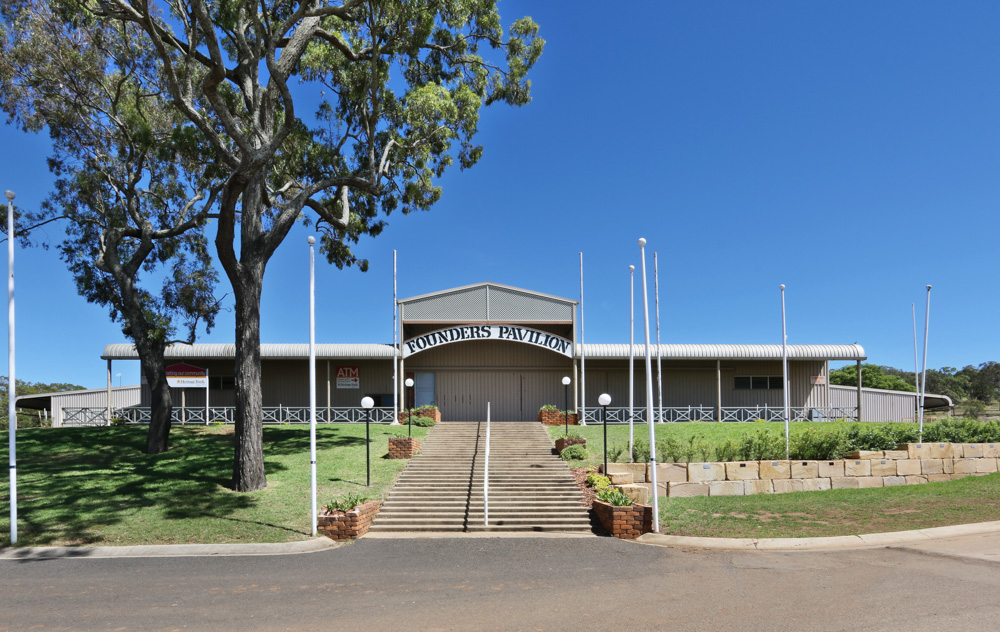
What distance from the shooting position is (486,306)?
26.6 metres

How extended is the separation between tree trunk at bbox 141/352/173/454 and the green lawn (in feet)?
1.49

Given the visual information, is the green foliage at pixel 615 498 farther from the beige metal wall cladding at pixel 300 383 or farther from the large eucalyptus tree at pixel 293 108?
the beige metal wall cladding at pixel 300 383

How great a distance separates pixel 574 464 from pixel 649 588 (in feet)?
28.2

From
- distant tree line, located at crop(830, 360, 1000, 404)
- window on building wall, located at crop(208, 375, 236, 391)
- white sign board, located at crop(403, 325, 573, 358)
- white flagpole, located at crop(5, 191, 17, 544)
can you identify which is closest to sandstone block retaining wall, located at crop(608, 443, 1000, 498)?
white sign board, located at crop(403, 325, 573, 358)

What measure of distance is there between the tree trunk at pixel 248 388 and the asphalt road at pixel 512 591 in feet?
14.0

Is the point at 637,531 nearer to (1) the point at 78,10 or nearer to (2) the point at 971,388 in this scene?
(1) the point at 78,10

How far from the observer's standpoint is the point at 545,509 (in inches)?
545

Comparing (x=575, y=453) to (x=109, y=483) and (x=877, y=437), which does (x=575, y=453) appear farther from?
(x=109, y=483)

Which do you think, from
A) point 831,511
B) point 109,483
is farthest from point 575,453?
point 109,483

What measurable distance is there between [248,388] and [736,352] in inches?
834

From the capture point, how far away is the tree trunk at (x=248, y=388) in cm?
1467

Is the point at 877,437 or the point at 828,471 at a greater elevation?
the point at 877,437

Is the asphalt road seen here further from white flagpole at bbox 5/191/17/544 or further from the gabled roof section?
the gabled roof section

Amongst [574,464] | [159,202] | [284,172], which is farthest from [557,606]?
[159,202]
